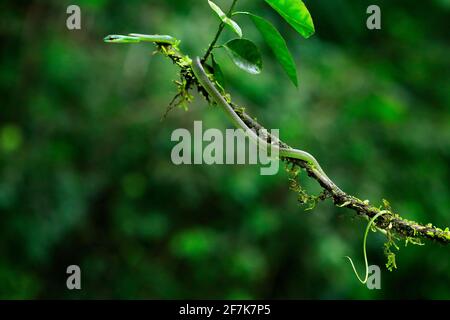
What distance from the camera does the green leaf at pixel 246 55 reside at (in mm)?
802

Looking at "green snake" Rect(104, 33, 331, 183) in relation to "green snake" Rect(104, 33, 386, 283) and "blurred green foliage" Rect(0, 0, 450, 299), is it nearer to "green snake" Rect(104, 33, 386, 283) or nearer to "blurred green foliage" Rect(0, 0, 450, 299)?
"green snake" Rect(104, 33, 386, 283)

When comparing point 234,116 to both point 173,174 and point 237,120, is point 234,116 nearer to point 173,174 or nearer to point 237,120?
point 237,120

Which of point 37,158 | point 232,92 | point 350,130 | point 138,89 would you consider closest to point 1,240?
point 37,158

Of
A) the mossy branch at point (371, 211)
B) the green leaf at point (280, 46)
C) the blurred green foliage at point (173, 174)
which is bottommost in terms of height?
the mossy branch at point (371, 211)

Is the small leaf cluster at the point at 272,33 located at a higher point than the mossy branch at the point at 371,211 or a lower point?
higher

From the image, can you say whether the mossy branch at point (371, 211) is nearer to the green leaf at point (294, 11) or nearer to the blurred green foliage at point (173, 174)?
the green leaf at point (294, 11)

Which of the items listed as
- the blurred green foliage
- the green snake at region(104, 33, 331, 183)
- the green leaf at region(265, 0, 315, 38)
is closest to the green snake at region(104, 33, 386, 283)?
the green snake at region(104, 33, 331, 183)

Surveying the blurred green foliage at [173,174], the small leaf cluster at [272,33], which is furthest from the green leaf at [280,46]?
the blurred green foliage at [173,174]

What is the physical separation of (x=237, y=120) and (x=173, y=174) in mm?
2009

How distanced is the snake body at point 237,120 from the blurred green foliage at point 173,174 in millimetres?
1878

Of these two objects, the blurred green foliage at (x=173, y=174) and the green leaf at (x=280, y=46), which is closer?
the green leaf at (x=280, y=46)

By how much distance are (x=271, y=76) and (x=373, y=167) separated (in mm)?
705

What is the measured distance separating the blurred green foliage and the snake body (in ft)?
6.16

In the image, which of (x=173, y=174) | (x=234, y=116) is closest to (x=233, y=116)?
(x=234, y=116)
